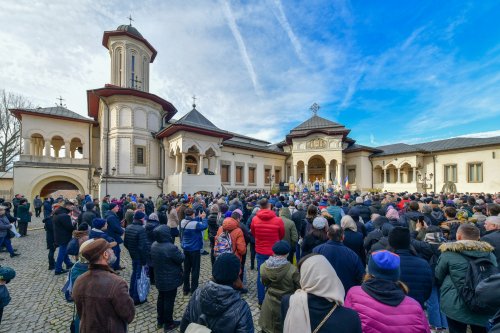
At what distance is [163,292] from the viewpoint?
3.77 meters

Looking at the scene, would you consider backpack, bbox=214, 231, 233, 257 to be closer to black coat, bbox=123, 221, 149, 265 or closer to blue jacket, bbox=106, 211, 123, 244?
black coat, bbox=123, 221, 149, 265

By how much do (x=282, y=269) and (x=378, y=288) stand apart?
1.13 m

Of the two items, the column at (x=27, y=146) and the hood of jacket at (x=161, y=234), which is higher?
the column at (x=27, y=146)

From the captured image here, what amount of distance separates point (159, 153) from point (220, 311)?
21380mm

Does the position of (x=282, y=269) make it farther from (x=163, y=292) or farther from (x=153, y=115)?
(x=153, y=115)

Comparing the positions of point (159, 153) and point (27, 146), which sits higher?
point (27, 146)

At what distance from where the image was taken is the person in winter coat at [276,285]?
264 cm

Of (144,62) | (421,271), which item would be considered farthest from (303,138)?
(421,271)

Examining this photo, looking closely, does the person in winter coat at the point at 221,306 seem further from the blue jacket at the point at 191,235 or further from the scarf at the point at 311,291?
the blue jacket at the point at 191,235

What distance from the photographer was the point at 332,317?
1571 mm

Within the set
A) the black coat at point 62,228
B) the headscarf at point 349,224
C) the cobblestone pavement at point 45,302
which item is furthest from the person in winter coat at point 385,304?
the black coat at point 62,228

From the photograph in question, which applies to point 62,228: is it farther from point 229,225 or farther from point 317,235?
point 317,235

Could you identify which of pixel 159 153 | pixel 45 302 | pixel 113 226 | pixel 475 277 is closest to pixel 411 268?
pixel 475 277

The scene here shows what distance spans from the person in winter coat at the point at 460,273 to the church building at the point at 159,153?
1701cm
